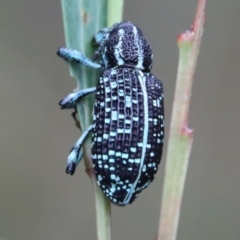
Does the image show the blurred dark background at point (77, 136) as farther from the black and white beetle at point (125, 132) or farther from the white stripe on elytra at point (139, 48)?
the black and white beetle at point (125, 132)

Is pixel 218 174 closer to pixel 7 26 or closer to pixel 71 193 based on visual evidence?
pixel 71 193

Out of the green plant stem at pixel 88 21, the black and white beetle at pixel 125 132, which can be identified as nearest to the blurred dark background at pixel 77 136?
the black and white beetle at pixel 125 132

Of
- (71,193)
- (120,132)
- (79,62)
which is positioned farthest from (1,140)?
(79,62)

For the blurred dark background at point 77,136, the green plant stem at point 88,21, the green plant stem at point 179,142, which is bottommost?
the blurred dark background at point 77,136

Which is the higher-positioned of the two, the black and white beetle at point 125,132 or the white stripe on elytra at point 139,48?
the white stripe on elytra at point 139,48

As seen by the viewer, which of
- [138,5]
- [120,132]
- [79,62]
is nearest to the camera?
[79,62]
